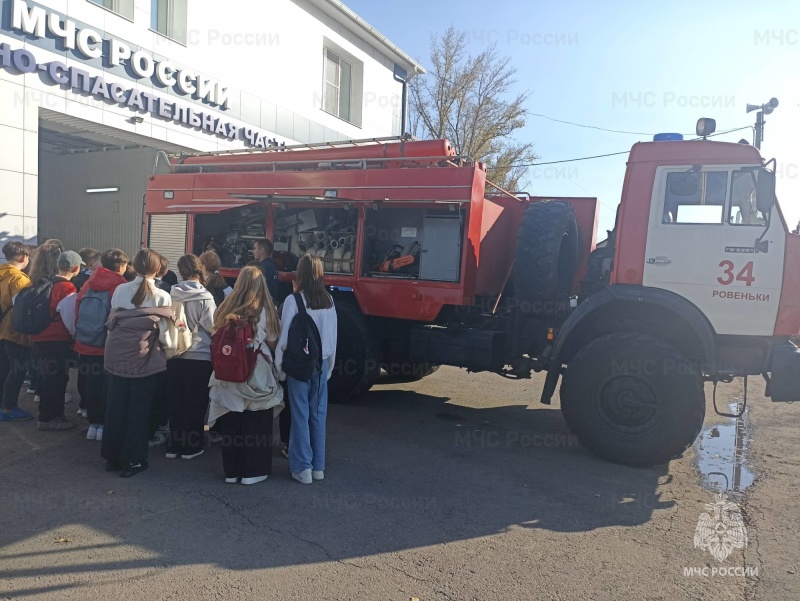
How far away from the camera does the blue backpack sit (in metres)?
5.34

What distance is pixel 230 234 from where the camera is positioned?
26.8 ft

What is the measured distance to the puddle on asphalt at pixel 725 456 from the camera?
210 inches

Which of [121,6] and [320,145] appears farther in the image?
[121,6]

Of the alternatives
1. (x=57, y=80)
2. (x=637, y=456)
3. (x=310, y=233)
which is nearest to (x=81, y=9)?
(x=57, y=80)

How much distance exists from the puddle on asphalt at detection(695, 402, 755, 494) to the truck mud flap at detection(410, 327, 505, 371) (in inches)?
88.3

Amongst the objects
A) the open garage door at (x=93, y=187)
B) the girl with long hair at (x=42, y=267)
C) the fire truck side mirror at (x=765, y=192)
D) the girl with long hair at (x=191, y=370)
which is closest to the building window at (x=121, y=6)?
the open garage door at (x=93, y=187)

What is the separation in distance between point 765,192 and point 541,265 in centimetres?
207

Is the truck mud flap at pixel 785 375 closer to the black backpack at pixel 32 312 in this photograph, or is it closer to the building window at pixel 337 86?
the black backpack at pixel 32 312

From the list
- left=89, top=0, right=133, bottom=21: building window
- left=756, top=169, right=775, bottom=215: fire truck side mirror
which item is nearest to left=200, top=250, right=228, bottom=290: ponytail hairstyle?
left=756, top=169, right=775, bottom=215: fire truck side mirror

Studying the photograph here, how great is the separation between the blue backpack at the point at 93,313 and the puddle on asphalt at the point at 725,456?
552cm

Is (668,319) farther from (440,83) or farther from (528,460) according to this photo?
(440,83)

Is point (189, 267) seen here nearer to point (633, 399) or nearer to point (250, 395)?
point (250, 395)

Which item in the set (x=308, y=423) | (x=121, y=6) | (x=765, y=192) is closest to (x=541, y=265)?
(x=765, y=192)

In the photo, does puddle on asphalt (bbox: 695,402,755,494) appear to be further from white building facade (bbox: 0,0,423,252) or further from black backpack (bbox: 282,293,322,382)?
white building facade (bbox: 0,0,423,252)
